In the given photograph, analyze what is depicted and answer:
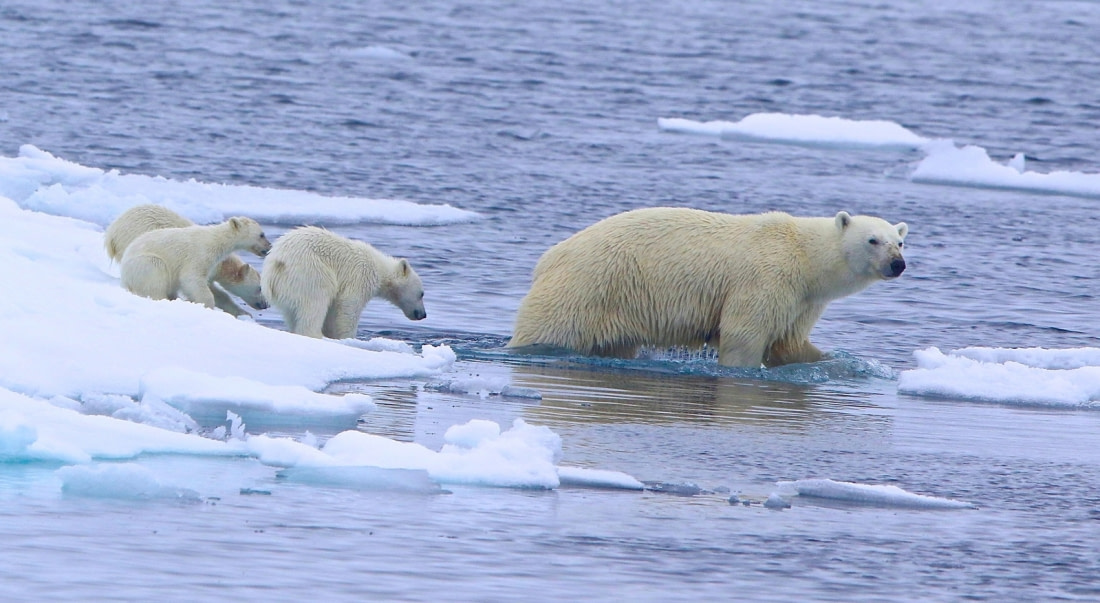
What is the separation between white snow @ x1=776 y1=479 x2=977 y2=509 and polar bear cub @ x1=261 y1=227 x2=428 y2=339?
10.7 ft

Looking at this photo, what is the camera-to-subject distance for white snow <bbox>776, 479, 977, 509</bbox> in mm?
5324

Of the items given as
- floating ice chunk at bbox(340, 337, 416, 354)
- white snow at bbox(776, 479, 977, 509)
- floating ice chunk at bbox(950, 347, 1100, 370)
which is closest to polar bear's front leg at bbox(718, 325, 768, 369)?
floating ice chunk at bbox(950, 347, 1100, 370)

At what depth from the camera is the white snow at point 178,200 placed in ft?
36.4

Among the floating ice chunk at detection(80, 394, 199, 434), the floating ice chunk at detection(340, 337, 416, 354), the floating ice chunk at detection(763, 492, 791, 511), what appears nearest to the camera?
the floating ice chunk at detection(763, 492, 791, 511)

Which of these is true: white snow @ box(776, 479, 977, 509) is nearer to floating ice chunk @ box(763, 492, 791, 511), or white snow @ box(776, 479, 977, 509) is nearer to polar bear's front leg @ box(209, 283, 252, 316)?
floating ice chunk @ box(763, 492, 791, 511)

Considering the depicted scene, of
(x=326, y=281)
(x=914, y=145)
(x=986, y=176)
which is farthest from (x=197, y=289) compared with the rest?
(x=914, y=145)

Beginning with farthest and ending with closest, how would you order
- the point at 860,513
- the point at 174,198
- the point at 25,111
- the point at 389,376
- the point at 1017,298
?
the point at 25,111 < the point at 174,198 < the point at 1017,298 < the point at 389,376 < the point at 860,513

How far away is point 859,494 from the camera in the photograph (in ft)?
17.5

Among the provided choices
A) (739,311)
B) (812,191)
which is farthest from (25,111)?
(739,311)

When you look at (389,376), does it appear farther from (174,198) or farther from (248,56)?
(248,56)

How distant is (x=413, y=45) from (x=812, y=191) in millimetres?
13441

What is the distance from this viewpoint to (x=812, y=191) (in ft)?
52.1

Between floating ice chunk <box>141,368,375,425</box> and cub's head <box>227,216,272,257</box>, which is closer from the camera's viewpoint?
floating ice chunk <box>141,368,375,425</box>

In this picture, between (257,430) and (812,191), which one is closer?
(257,430)
